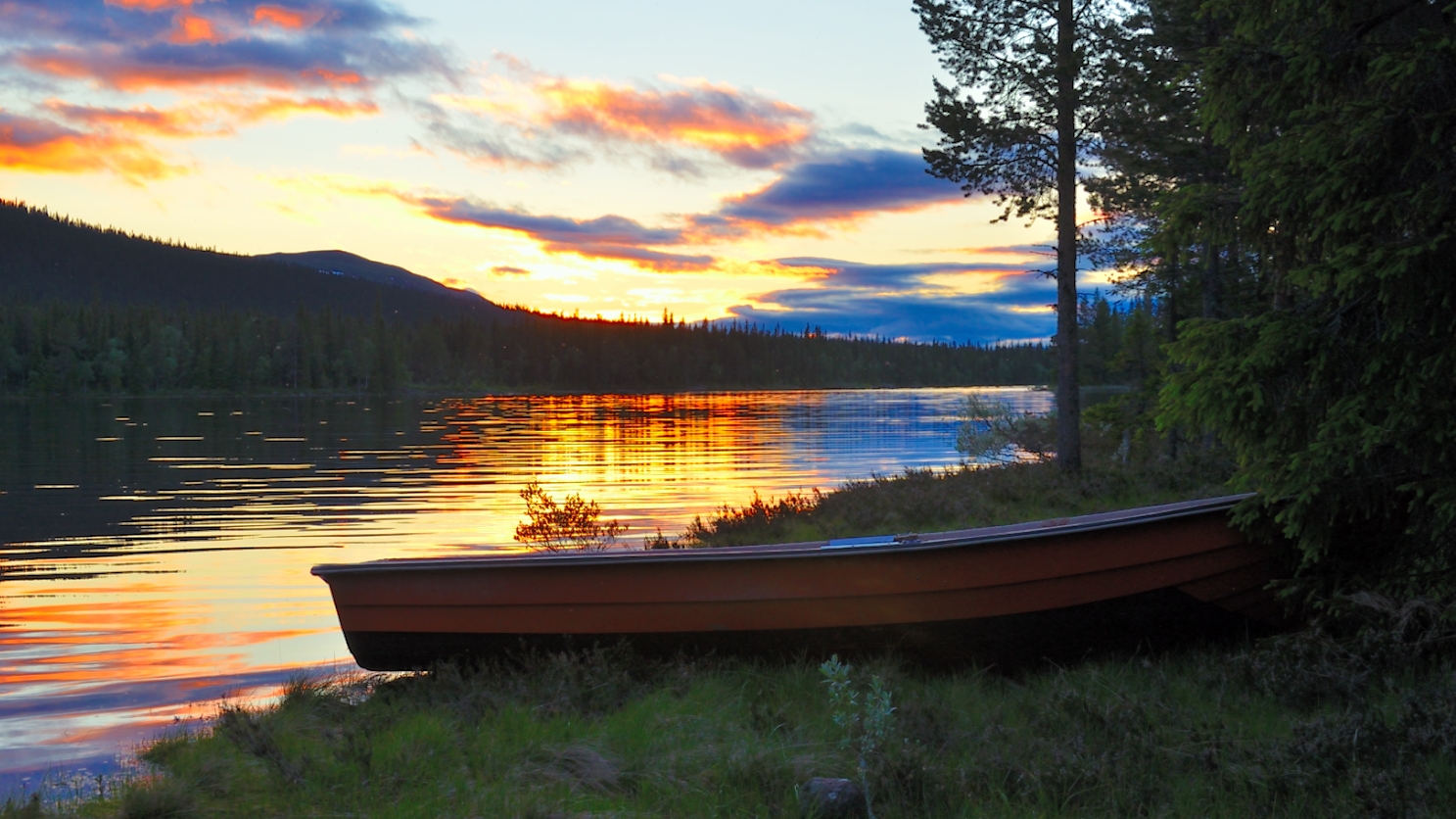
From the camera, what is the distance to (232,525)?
20.0 m

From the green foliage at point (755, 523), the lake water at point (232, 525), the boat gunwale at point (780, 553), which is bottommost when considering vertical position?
the lake water at point (232, 525)

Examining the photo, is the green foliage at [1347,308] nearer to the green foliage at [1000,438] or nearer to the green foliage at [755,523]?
the green foliage at [755,523]

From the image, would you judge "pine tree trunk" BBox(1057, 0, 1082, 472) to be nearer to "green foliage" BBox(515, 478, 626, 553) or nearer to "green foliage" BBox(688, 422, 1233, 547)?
"green foliage" BBox(688, 422, 1233, 547)

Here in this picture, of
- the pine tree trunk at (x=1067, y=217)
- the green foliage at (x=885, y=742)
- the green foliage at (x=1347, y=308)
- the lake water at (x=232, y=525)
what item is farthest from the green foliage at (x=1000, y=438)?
the green foliage at (x=885, y=742)

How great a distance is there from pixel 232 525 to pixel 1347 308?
19890 mm

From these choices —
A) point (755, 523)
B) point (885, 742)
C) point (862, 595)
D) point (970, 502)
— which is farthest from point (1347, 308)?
point (755, 523)

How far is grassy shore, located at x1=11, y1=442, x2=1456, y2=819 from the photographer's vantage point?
5.29 m

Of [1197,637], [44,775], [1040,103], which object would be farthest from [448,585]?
[1040,103]

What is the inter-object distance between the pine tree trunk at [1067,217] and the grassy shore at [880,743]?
11832 mm

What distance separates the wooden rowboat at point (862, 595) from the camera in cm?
754

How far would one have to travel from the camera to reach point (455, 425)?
65562 millimetres

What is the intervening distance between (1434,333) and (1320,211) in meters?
1.01

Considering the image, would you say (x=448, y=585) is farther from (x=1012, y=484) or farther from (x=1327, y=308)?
(x=1012, y=484)

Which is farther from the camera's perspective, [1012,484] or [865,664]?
Result: [1012,484]
